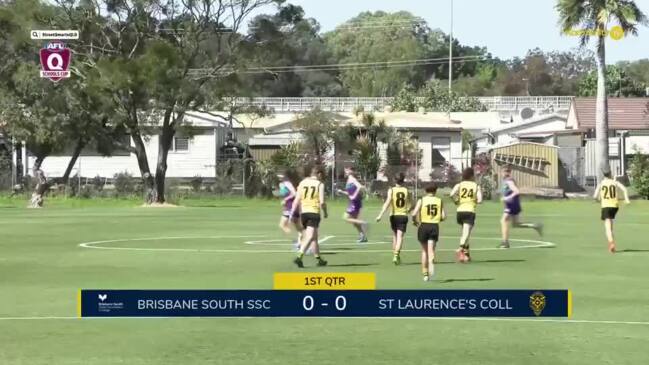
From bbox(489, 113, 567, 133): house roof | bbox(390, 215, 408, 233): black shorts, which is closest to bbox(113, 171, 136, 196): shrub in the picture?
bbox(489, 113, 567, 133): house roof

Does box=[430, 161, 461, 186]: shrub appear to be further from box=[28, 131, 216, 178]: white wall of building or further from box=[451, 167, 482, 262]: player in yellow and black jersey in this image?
box=[451, 167, 482, 262]: player in yellow and black jersey

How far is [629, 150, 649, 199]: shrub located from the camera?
53500 millimetres

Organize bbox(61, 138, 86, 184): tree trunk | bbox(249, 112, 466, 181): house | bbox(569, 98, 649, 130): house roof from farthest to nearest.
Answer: bbox(569, 98, 649, 130): house roof → bbox(249, 112, 466, 181): house → bbox(61, 138, 86, 184): tree trunk

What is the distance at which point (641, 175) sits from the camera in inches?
2117

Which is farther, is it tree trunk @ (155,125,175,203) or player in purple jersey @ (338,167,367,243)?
tree trunk @ (155,125,175,203)

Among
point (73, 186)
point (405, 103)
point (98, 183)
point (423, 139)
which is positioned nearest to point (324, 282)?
point (73, 186)

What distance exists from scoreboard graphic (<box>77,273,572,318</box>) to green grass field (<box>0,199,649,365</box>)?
168 mm

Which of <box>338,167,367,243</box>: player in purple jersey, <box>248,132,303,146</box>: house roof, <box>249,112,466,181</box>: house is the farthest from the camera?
<box>248,132,303,146</box>: house roof

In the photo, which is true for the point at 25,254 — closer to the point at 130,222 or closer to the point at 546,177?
the point at 130,222

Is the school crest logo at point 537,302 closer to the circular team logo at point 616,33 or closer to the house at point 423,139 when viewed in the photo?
the circular team logo at point 616,33

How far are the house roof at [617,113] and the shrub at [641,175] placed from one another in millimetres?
16873

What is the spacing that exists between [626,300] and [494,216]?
26957mm
